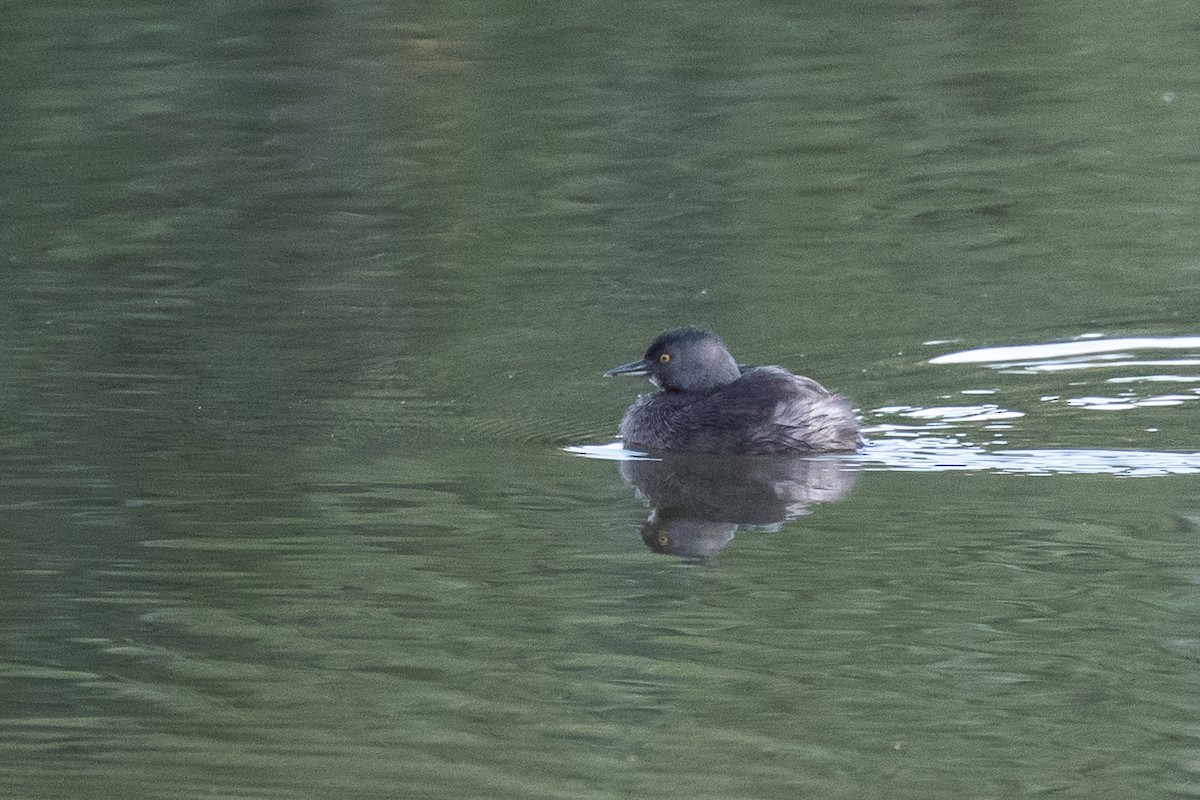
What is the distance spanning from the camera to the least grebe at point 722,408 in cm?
931

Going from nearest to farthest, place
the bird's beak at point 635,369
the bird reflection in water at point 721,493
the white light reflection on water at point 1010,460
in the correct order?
the bird reflection in water at point 721,493
the white light reflection on water at point 1010,460
the bird's beak at point 635,369

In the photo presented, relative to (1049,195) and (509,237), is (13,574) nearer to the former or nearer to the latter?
(509,237)

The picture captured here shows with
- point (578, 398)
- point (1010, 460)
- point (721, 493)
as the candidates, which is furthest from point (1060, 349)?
point (721, 493)

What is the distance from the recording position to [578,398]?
10648 millimetres

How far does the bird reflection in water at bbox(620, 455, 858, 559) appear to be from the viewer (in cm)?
802

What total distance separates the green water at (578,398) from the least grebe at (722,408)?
0.25 meters

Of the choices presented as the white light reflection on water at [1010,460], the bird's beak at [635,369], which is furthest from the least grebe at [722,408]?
the white light reflection on water at [1010,460]

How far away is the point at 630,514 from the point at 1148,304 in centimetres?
435

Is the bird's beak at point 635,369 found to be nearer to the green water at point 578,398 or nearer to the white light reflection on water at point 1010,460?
the green water at point 578,398

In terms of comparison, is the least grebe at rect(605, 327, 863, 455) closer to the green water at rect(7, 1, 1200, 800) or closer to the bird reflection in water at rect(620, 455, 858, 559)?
the bird reflection in water at rect(620, 455, 858, 559)

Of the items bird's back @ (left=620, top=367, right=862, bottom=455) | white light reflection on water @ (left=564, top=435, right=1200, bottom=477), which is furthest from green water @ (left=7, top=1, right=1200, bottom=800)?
bird's back @ (left=620, top=367, right=862, bottom=455)

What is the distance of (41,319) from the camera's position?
12.0 metres

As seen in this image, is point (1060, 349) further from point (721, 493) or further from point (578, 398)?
point (721, 493)

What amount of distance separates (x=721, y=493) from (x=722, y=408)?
0.84 metres
